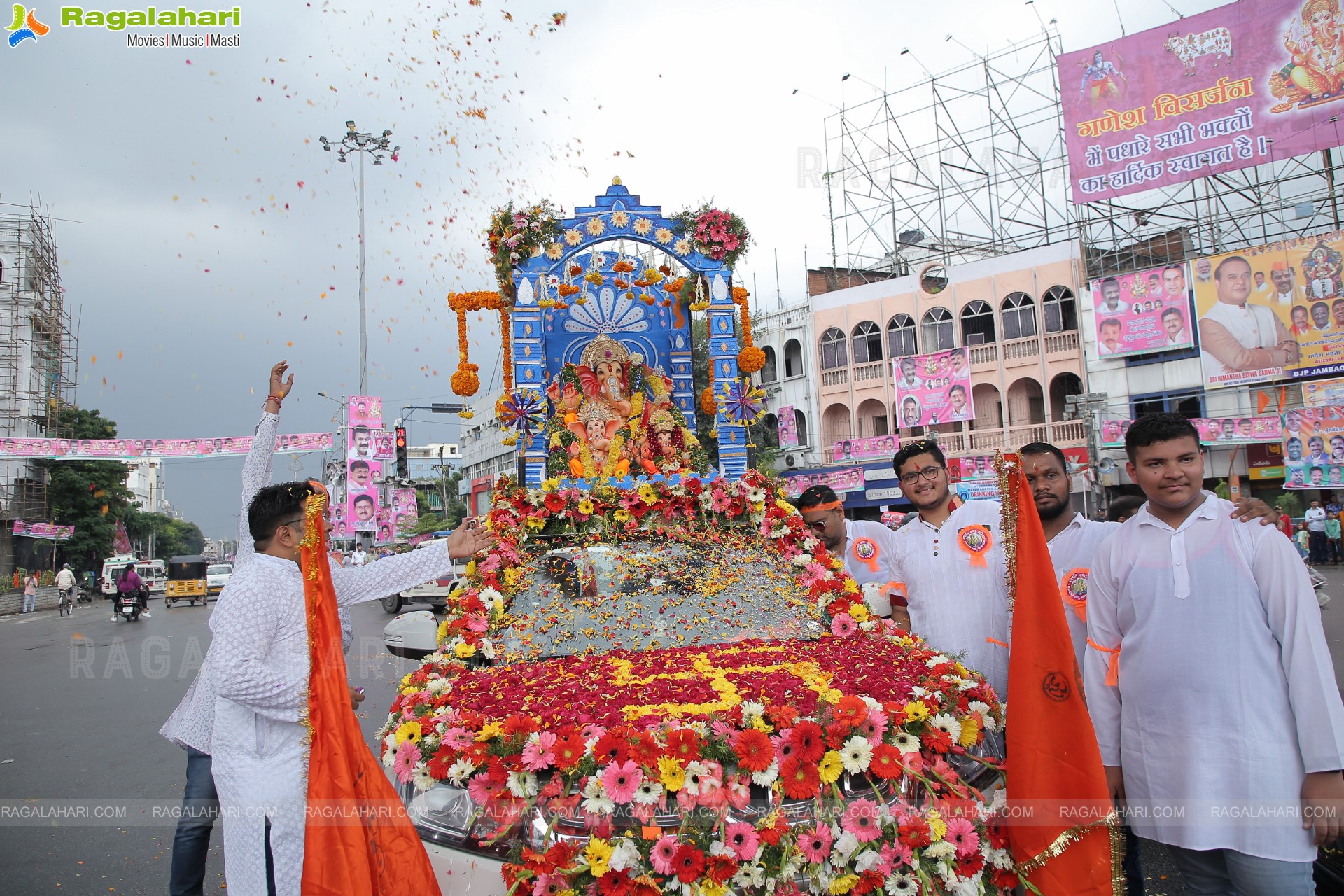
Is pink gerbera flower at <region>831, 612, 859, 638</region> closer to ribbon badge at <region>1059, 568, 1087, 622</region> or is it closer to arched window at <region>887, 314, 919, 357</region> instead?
ribbon badge at <region>1059, 568, 1087, 622</region>

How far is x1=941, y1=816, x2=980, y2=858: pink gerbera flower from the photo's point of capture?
2582 mm

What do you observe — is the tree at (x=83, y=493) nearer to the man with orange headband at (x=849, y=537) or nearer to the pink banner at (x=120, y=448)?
the pink banner at (x=120, y=448)

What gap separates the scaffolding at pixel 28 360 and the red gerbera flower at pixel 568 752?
41.1 meters

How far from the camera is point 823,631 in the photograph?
4012 millimetres

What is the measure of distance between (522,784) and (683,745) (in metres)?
0.52

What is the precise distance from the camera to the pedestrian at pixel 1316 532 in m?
20.5

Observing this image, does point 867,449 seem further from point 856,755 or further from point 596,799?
point 596,799

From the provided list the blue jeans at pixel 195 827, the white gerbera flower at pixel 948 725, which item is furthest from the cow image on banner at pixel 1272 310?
the blue jeans at pixel 195 827

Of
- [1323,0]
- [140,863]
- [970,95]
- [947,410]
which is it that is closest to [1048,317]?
[947,410]

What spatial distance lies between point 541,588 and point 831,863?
219cm

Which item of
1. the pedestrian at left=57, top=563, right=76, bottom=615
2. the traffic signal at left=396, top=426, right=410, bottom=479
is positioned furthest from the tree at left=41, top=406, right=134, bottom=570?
the traffic signal at left=396, top=426, right=410, bottom=479

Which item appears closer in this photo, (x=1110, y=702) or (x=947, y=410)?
(x=1110, y=702)

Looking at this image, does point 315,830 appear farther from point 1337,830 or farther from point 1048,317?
point 1048,317

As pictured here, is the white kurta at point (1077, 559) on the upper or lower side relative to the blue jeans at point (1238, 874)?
upper
